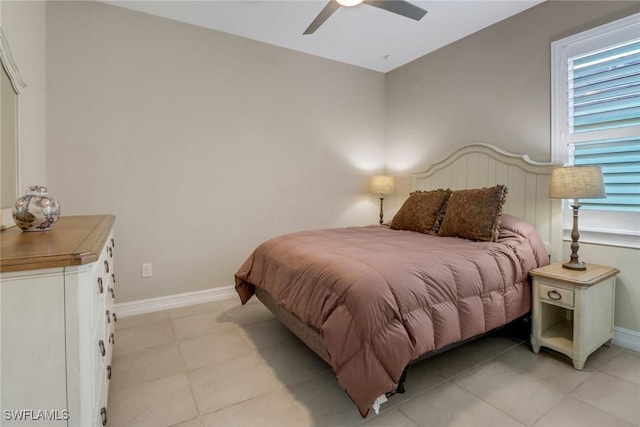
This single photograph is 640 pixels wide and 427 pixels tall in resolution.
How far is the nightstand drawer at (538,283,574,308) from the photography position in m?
1.92

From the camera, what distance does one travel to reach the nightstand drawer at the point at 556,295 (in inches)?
75.5

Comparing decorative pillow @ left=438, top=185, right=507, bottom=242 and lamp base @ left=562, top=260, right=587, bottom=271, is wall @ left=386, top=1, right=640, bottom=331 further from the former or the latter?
decorative pillow @ left=438, top=185, right=507, bottom=242

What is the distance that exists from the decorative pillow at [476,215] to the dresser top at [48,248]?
229 cm

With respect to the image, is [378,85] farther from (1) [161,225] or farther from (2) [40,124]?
(2) [40,124]

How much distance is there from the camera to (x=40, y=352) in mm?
851

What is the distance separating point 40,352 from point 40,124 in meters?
2.13

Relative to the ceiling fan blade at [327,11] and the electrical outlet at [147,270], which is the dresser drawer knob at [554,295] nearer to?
the ceiling fan blade at [327,11]

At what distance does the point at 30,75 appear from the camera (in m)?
2.04

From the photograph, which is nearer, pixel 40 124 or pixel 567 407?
pixel 567 407

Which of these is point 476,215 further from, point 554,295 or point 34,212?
point 34,212

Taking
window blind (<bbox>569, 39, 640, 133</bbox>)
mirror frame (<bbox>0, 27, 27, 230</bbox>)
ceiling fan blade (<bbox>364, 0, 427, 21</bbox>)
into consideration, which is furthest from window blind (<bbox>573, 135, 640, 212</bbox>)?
mirror frame (<bbox>0, 27, 27, 230</bbox>)

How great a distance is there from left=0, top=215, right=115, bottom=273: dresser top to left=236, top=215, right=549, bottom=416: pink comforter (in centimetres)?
101

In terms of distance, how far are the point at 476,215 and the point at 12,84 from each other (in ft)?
9.67

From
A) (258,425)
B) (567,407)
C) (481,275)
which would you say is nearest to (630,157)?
(481,275)
